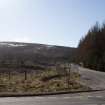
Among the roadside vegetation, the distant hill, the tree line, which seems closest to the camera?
the roadside vegetation

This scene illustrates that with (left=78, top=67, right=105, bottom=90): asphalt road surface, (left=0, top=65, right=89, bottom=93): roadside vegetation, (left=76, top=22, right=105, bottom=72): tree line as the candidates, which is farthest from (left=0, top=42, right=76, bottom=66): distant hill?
(left=0, top=65, right=89, bottom=93): roadside vegetation

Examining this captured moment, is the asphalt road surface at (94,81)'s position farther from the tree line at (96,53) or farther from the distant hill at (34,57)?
the distant hill at (34,57)

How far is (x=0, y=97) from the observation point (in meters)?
20.0

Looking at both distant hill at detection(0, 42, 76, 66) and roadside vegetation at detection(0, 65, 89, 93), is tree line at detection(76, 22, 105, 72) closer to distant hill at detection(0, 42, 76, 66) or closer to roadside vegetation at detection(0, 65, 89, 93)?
distant hill at detection(0, 42, 76, 66)

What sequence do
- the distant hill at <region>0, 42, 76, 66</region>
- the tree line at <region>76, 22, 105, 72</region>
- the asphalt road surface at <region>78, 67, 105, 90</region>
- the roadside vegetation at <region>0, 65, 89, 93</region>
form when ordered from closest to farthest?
the roadside vegetation at <region>0, 65, 89, 93</region>
the asphalt road surface at <region>78, 67, 105, 90</region>
the tree line at <region>76, 22, 105, 72</region>
the distant hill at <region>0, 42, 76, 66</region>

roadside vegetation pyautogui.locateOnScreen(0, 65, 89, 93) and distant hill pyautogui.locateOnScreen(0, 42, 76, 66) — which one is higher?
distant hill pyautogui.locateOnScreen(0, 42, 76, 66)

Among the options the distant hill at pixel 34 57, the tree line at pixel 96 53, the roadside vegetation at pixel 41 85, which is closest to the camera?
the roadside vegetation at pixel 41 85

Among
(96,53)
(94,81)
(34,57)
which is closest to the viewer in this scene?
(94,81)

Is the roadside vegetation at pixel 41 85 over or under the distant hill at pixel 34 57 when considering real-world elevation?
under

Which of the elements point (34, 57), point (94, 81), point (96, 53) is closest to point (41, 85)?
point (94, 81)

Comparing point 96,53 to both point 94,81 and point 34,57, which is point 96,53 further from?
point 34,57

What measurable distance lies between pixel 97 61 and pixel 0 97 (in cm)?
4488

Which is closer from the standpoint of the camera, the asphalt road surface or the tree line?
the asphalt road surface

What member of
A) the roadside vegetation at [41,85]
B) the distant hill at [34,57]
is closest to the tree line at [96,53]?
the distant hill at [34,57]
